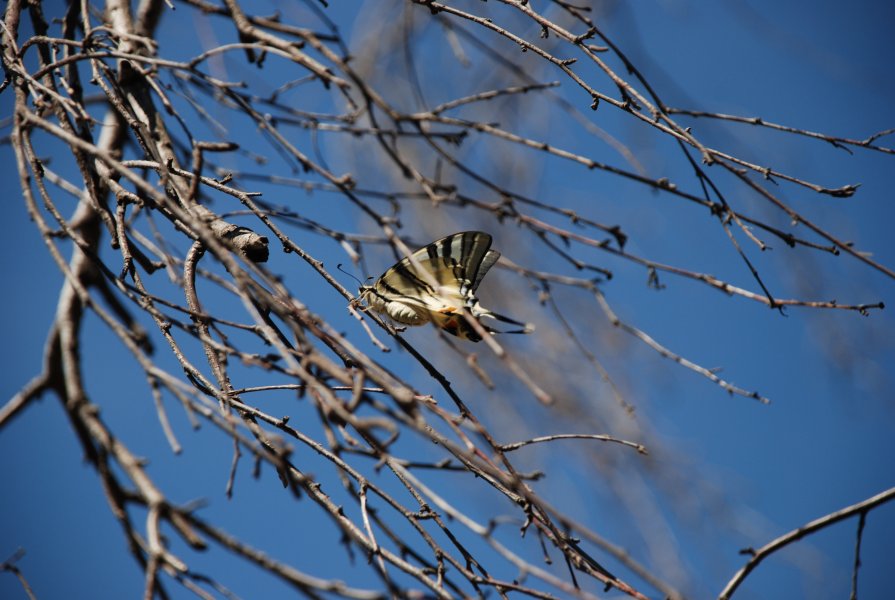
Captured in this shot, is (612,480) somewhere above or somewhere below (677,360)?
above

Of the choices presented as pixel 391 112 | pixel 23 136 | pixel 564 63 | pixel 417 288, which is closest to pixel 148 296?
pixel 23 136

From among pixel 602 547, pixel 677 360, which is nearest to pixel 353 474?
pixel 602 547

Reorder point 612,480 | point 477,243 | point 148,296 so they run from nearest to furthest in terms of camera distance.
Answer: point 148,296 < point 477,243 < point 612,480

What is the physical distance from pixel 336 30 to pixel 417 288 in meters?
0.84

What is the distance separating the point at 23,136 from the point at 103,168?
222mm

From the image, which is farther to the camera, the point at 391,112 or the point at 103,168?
the point at 103,168

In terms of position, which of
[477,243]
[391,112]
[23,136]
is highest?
[477,243]

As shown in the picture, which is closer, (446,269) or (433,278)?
(433,278)

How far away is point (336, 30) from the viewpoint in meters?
1.42

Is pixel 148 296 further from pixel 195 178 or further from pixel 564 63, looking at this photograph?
pixel 564 63

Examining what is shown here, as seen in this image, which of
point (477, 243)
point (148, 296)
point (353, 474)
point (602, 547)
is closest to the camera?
point (602, 547)

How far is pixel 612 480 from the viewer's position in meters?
3.76

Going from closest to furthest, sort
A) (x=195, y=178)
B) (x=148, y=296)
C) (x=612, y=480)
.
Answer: (x=195, y=178) < (x=148, y=296) < (x=612, y=480)

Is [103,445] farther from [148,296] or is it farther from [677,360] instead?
[677,360]
